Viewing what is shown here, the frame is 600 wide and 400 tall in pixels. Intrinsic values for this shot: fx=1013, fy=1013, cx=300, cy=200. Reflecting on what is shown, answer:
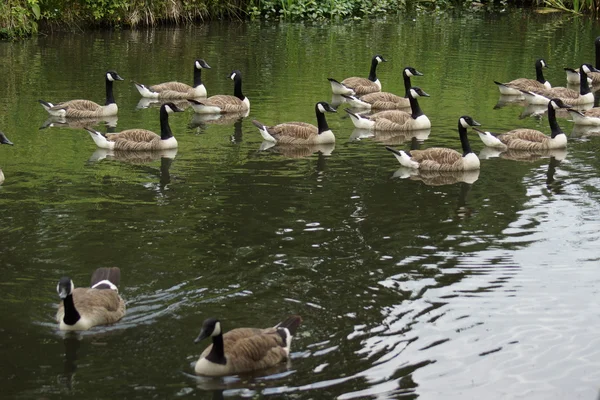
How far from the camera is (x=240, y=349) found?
9641mm

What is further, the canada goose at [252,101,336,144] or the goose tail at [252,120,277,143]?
the goose tail at [252,120,277,143]

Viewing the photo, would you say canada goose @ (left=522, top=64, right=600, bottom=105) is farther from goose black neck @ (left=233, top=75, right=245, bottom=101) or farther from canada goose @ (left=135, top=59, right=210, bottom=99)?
canada goose @ (left=135, top=59, right=210, bottom=99)

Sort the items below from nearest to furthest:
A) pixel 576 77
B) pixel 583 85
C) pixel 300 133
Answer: pixel 300 133 < pixel 583 85 < pixel 576 77

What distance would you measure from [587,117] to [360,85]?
5.86 m

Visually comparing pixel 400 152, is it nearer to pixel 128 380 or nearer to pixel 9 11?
pixel 128 380

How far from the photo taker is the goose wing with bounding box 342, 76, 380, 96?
2525 centimetres

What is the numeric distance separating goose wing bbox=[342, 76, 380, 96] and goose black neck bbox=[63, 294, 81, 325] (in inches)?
614

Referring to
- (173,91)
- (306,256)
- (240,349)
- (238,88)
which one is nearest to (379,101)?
(238,88)

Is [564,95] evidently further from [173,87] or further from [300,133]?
[173,87]

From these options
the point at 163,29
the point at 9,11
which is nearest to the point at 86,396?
the point at 9,11

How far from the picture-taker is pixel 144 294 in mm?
11648

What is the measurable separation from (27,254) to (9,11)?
21.3m

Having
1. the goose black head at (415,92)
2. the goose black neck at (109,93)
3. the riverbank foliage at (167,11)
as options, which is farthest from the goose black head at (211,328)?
the riverbank foliage at (167,11)

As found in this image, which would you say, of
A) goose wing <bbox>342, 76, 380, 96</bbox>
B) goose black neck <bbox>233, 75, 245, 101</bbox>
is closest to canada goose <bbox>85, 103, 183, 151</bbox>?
goose black neck <bbox>233, 75, 245, 101</bbox>
